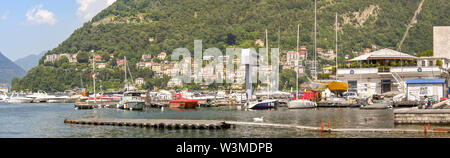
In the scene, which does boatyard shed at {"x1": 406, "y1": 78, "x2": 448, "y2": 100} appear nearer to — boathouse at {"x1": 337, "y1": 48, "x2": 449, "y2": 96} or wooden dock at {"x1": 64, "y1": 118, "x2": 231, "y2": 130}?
boathouse at {"x1": 337, "y1": 48, "x2": 449, "y2": 96}

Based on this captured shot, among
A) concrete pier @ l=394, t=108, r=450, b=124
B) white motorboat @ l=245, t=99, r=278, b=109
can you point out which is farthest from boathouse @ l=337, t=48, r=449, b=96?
concrete pier @ l=394, t=108, r=450, b=124

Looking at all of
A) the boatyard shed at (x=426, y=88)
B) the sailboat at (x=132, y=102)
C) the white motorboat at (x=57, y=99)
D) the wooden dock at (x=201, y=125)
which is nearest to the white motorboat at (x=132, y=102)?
the sailboat at (x=132, y=102)

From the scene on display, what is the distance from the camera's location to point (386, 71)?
71188mm

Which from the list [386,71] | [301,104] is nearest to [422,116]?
[301,104]

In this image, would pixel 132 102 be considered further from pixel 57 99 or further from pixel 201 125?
pixel 57 99

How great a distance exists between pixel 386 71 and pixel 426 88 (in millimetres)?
14986

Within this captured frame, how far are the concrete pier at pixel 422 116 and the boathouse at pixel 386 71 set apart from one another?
33.6 m

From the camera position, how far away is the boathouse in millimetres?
69562

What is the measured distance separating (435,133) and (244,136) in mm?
11160
